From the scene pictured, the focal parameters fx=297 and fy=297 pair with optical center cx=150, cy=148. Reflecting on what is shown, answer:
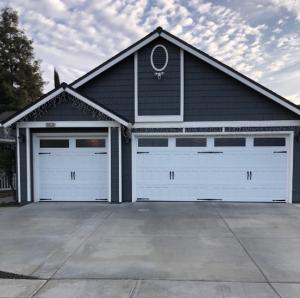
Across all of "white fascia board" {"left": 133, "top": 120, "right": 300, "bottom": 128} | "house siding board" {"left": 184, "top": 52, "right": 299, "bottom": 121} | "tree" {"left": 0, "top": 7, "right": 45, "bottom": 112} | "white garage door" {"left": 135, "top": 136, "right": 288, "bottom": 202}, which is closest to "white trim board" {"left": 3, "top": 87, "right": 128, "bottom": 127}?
"white fascia board" {"left": 133, "top": 120, "right": 300, "bottom": 128}

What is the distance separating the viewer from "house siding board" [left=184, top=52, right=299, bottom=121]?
30.7 ft

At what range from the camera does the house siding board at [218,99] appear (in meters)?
9.37

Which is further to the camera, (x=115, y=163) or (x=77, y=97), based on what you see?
(x=115, y=163)

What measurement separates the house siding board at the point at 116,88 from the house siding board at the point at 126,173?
0.95 metres

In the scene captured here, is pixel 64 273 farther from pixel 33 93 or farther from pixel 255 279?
pixel 33 93

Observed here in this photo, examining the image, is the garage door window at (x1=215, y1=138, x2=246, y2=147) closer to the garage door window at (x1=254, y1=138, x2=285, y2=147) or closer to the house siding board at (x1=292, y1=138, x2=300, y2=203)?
the garage door window at (x1=254, y1=138, x2=285, y2=147)

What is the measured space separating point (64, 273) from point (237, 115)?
7199 millimetres

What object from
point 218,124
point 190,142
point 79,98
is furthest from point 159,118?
point 79,98

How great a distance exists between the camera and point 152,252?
4.94m

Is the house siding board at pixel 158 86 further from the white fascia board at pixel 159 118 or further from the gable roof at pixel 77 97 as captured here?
the gable roof at pixel 77 97

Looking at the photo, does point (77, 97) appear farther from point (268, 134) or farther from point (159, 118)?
point (268, 134)

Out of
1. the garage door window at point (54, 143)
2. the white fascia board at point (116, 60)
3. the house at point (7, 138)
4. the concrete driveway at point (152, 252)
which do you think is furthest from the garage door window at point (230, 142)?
the house at point (7, 138)

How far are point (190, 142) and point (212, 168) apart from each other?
1.10m

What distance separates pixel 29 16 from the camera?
10617 millimetres
